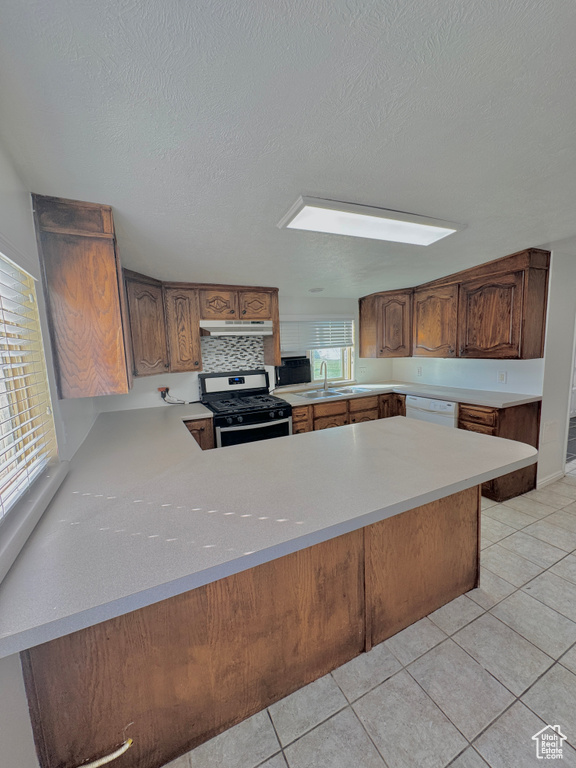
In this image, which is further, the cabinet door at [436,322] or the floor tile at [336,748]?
the cabinet door at [436,322]

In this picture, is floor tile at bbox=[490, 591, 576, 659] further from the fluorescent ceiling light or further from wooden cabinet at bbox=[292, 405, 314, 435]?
the fluorescent ceiling light

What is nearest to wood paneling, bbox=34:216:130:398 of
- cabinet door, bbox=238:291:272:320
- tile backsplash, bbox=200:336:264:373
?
cabinet door, bbox=238:291:272:320

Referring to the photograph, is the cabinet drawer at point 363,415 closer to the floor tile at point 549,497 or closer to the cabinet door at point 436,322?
the cabinet door at point 436,322

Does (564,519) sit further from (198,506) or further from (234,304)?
(234,304)

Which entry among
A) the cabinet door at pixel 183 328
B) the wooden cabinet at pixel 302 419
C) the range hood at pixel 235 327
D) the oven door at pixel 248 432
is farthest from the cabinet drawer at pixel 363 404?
the cabinet door at pixel 183 328

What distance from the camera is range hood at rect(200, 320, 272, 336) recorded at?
9.68 feet

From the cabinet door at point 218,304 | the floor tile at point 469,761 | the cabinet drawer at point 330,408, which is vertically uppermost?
the cabinet door at point 218,304

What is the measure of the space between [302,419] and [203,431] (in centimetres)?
107

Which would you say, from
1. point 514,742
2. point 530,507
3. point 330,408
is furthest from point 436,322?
point 514,742

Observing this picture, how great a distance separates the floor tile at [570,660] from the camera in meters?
1.36

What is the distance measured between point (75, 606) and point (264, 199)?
1558 millimetres

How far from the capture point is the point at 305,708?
1.22 m

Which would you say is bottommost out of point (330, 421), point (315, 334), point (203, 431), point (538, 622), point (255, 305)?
point (538, 622)

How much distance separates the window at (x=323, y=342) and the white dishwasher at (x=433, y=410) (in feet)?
3.41
